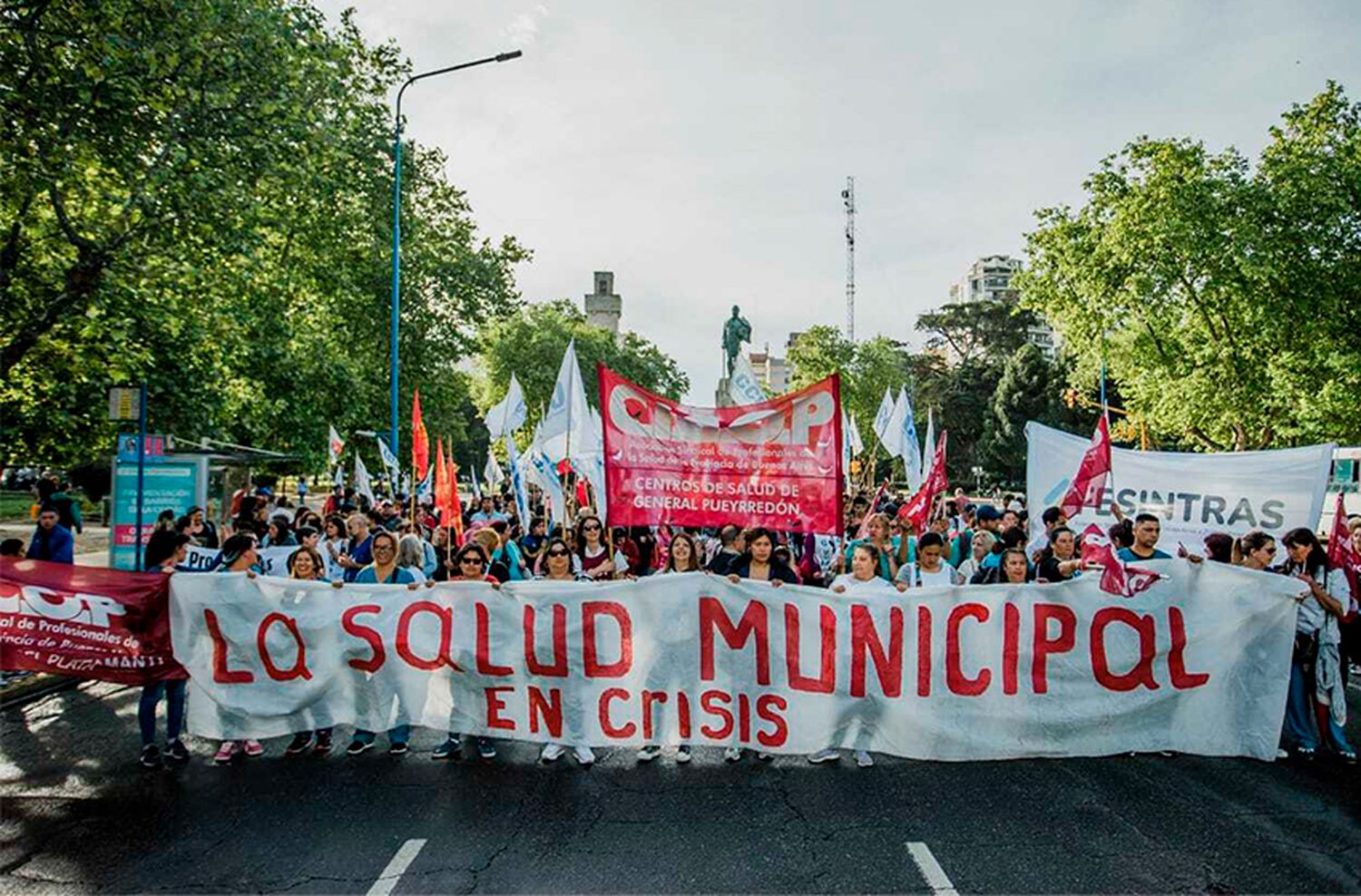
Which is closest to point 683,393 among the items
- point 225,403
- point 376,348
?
point 376,348

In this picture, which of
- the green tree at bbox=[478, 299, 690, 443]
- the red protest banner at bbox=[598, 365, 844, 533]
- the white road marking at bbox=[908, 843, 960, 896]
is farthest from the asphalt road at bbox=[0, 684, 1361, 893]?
the green tree at bbox=[478, 299, 690, 443]

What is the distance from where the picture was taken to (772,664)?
5898 mm

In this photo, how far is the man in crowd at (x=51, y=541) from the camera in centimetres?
812

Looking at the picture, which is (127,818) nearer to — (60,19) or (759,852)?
(759,852)

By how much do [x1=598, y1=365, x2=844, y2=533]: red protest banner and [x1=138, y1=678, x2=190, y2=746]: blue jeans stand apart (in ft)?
10.7

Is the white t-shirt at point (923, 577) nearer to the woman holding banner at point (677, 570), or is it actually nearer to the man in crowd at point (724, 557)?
the man in crowd at point (724, 557)

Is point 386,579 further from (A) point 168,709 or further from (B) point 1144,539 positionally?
(B) point 1144,539

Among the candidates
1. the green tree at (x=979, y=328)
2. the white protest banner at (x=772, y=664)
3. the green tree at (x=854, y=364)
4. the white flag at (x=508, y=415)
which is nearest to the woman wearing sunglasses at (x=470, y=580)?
the white protest banner at (x=772, y=664)

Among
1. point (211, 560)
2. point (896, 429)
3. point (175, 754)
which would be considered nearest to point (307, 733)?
point (175, 754)

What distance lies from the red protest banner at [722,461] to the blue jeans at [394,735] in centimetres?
211

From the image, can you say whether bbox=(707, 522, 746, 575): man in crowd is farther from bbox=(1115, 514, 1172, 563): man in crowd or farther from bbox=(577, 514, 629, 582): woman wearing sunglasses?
bbox=(1115, 514, 1172, 563): man in crowd

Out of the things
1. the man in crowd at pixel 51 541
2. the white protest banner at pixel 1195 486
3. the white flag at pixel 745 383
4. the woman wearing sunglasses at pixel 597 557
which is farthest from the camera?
the white flag at pixel 745 383

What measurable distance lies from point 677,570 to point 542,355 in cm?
4543

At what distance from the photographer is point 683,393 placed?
201 feet
